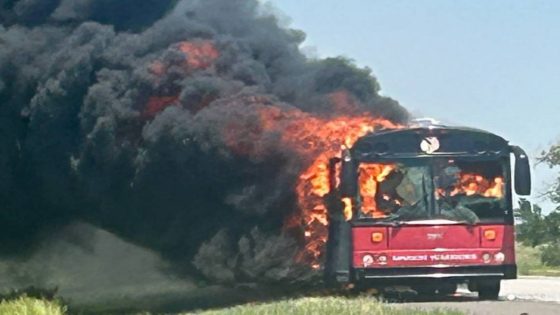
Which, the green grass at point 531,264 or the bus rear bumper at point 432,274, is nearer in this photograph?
the bus rear bumper at point 432,274

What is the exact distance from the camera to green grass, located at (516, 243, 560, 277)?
44347 millimetres

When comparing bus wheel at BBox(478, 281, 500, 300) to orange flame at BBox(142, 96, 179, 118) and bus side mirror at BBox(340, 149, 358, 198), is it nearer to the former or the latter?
bus side mirror at BBox(340, 149, 358, 198)

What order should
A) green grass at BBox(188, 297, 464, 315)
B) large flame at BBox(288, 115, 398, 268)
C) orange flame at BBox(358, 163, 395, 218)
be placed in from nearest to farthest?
green grass at BBox(188, 297, 464, 315)
orange flame at BBox(358, 163, 395, 218)
large flame at BBox(288, 115, 398, 268)

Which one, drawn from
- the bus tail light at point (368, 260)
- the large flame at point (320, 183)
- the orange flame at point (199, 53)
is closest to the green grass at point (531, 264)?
the orange flame at point (199, 53)

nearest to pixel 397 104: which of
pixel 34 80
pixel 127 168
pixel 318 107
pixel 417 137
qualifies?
pixel 318 107

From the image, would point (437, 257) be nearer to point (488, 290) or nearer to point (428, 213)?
point (428, 213)

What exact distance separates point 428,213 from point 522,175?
6.03 feet

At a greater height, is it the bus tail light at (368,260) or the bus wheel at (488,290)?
the bus tail light at (368,260)

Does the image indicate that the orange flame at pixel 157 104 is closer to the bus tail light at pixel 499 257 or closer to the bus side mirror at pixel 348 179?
the bus side mirror at pixel 348 179

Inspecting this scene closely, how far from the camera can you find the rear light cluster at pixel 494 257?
69.5ft

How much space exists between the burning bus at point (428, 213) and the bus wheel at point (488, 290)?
14.6 inches

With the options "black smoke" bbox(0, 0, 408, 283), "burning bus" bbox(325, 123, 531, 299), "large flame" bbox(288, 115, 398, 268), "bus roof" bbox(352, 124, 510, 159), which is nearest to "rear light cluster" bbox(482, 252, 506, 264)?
"burning bus" bbox(325, 123, 531, 299)

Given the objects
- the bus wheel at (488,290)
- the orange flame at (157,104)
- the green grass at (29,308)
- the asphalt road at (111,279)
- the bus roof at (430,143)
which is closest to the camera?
the green grass at (29,308)

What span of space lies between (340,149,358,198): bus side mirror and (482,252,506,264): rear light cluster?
2529 mm
